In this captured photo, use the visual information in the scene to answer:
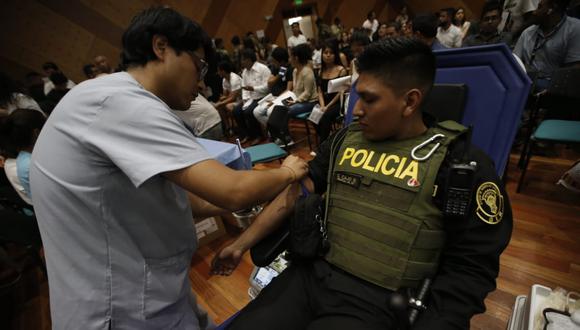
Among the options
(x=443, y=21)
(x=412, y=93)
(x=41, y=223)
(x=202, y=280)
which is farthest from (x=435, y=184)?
(x=443, y=21)

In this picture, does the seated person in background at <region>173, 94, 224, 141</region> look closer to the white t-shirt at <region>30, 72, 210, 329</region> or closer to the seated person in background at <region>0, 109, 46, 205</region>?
the seated person in background at <region>0, 109, 46, 205</region>

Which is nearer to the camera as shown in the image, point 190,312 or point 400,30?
point 190,312

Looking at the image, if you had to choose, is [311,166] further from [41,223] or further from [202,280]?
[202,280]

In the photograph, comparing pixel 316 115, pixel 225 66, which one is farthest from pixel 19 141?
pixel 225 66

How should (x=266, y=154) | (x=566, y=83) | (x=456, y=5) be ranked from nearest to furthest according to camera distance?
(x=566, y=83) < (x=266, y=154) < (x=456, y=5)

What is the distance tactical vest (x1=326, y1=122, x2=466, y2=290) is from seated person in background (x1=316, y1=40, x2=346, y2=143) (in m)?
2.47

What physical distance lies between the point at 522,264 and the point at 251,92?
4350mm

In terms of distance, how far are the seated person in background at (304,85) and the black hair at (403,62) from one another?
2902 mm

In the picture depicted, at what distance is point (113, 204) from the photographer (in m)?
0.75

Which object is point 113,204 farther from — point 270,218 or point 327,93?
point 327,93

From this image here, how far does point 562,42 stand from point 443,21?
2.47 meters

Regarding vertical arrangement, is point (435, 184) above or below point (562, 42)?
below

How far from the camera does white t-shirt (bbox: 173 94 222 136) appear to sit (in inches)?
105

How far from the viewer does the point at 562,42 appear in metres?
2.58
